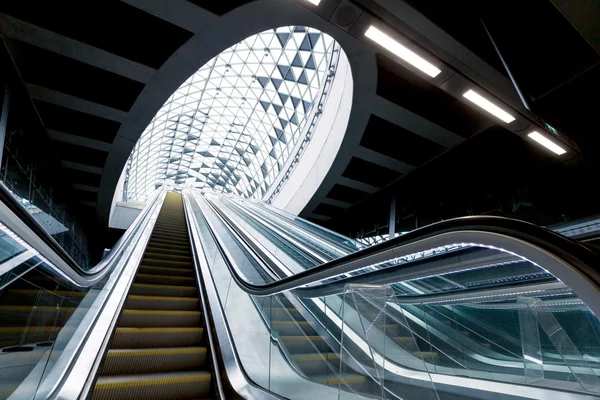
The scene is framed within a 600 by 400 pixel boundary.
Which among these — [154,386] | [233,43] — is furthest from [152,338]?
[233,43]

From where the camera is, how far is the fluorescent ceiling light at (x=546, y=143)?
5574 mm

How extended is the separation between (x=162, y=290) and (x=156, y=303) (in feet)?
1.58

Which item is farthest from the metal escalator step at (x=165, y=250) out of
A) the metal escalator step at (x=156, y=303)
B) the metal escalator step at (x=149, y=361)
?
the metal escalator step at (x=149, y=361)

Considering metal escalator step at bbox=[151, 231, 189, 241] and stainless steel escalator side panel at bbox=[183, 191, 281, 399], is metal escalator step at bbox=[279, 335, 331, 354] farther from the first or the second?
metal escalator step at bbox=[151, 231, 189, 241]

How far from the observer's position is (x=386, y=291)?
213 cm

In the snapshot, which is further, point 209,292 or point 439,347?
point 209,292

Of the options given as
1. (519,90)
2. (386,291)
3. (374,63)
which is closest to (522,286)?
(386,291)

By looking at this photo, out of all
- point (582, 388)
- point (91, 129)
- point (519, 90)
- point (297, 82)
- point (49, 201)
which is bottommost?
point (582, 388)

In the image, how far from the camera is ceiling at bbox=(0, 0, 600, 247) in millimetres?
4184

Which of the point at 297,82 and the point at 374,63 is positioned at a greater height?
the point at 297,82

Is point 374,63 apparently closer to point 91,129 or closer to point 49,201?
point 91,129

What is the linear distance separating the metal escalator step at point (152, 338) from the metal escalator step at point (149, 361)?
0.80 feet

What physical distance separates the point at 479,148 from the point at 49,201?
1320cm

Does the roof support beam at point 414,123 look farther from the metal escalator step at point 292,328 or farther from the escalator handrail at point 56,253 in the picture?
the escalator handrail at point 56,253
